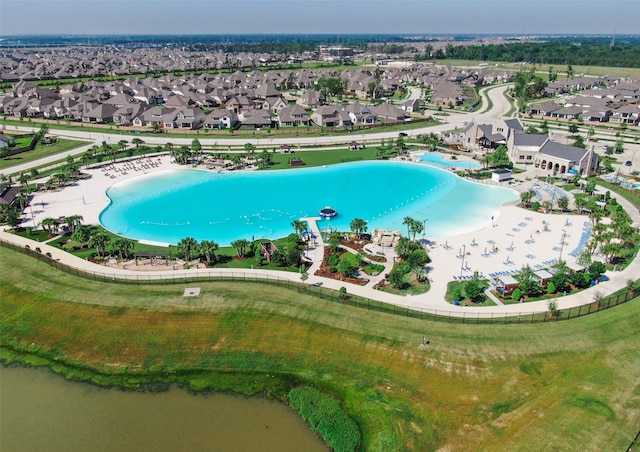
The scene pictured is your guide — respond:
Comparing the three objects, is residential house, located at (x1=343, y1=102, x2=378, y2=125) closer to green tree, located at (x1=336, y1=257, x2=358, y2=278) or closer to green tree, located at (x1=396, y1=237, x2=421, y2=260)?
green tree, located at (x1=396, y1=237, x2=421, y2=260)

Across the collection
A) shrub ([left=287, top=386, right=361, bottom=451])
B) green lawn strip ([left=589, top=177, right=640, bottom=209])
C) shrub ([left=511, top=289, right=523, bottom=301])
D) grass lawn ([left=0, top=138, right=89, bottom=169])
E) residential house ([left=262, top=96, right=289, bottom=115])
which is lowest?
shrub ([left=287, top=386, right=361, bottom=451])

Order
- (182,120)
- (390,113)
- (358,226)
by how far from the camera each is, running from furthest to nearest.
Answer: (390,113), (182,120), (358,226)

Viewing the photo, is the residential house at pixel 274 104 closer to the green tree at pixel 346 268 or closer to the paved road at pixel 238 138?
the paved road at pixel 238 138

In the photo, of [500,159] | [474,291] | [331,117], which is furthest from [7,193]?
[500,159]

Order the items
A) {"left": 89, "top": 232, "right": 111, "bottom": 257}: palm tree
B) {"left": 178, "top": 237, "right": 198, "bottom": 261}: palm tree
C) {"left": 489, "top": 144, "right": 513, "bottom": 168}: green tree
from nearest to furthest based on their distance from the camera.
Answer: {"left": 178, "top": 237, "right": 198, "bottom": 261}: palm tree < {"left": 89, "top": 232, "right": 111, "bottom": 257}: palm tree < {"left": 489, "top": 144, "right": 513, "bottom": 168}: green tree

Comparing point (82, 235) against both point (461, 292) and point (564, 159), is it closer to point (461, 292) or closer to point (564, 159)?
point (461, 292)

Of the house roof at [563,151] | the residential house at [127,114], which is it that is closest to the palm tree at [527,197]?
the house roof at [563,151]

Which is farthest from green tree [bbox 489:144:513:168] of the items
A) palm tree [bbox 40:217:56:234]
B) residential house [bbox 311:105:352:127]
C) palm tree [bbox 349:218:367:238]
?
palm tree [bbox 40:217:56:234]

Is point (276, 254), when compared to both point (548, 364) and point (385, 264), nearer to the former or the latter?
point (385, 264)
